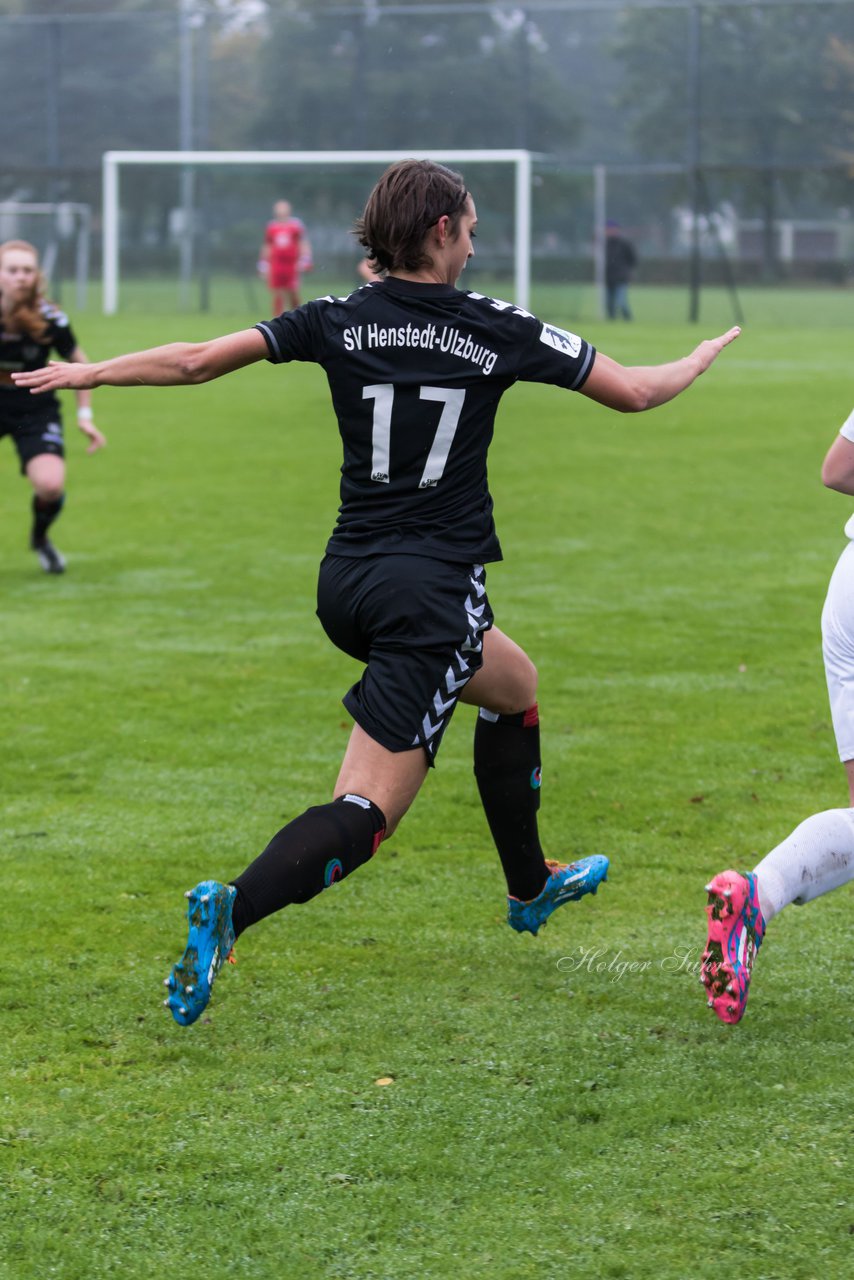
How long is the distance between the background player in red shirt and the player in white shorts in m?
27.3

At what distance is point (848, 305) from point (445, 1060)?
34.0 meters

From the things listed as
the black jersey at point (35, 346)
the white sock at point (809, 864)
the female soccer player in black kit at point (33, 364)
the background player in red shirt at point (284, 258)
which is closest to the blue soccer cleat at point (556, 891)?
the white sock at point (809, 864)

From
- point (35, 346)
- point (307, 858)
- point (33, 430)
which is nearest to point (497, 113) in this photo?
point (33, 430)

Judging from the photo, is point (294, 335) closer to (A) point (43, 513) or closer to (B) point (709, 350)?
(B) point (709, 350)

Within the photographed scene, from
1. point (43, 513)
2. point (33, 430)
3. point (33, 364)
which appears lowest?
point (43, 513)

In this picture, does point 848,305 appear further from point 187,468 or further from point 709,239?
point 187,468

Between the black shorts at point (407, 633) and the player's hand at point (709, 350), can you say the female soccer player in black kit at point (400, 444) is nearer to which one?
the black shorts at point (407, 633)

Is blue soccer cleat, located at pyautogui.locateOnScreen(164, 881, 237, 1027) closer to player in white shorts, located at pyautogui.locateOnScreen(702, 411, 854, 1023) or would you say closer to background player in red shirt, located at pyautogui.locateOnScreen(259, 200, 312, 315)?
player in white shorts, located at pyautogui.locateOnScreen(702, 411, 854, 1023)

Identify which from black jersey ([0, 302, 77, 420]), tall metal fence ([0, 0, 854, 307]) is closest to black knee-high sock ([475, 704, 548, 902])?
black jersey ([0, 302, 77, 420])

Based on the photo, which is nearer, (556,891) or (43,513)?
(556,891)

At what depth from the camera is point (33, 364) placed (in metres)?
10.1

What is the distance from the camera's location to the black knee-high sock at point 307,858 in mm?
3713

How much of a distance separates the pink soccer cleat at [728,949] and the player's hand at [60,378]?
1768mm

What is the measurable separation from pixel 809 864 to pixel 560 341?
1324 millimetres
